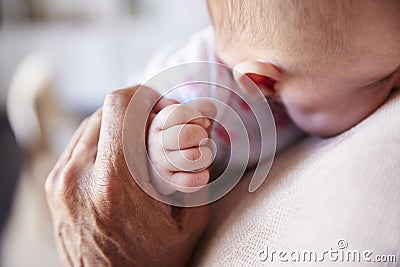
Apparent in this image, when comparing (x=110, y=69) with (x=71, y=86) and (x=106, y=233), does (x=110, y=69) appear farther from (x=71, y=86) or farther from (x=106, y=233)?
(x=106, y=233)

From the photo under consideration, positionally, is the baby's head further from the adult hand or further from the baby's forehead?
the adult hand

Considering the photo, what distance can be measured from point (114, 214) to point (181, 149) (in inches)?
3.8

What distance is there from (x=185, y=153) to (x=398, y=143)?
0.19m

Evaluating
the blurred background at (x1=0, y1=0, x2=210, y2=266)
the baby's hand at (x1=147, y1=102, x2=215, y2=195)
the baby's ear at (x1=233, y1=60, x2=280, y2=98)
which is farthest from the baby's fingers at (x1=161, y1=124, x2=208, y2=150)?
the blurred background at (x1=0, y1=0, x2=210, y2=266)

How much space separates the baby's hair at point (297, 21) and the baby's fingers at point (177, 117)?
117 millimetres

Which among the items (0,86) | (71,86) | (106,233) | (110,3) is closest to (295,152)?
(106,233)

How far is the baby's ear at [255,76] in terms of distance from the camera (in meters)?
0.57

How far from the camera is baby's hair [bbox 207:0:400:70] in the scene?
0.50 m

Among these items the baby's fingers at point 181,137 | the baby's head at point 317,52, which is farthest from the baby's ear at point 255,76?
the baby's fingers at point 181,137

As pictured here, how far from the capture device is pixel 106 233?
1.77ft

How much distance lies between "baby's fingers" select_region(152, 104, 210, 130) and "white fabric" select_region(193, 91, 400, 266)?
0.11 metres

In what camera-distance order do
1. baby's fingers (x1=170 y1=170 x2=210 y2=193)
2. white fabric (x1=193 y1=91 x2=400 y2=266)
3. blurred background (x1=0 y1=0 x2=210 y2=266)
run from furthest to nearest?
blurred background (x1=0 y1=0 x2=210 y2=266), baby's fingers (x1=170 y1=170 x2=210 y2=193), white fabric (x1=193 y1=91 x2=400 y2=266)

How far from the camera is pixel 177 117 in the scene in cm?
51

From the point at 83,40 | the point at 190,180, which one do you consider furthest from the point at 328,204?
the point at 83,40
